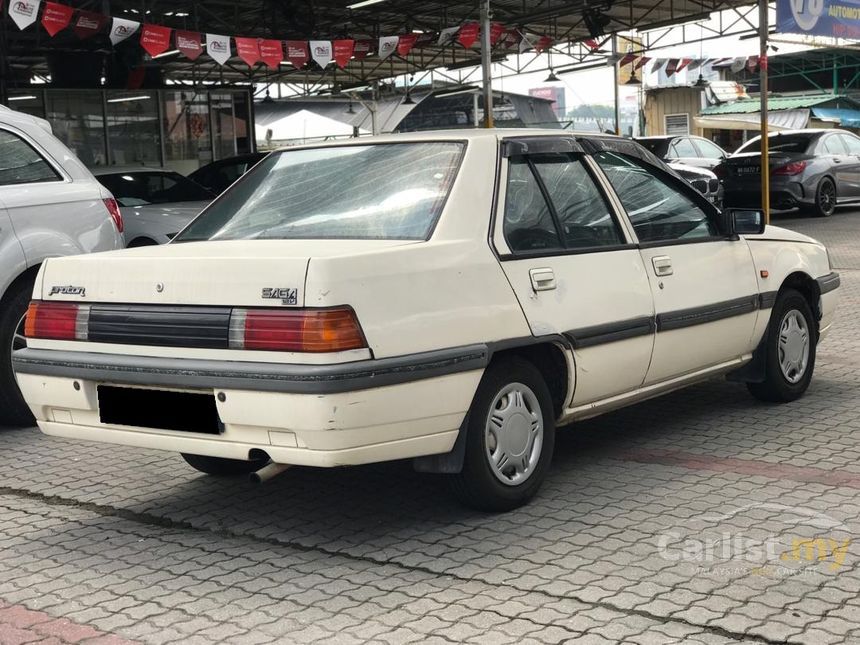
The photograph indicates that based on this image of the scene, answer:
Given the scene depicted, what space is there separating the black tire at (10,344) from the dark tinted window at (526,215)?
3235 mm

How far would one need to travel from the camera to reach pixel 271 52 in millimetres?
17141

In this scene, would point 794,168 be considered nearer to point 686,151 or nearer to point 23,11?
point 686,151

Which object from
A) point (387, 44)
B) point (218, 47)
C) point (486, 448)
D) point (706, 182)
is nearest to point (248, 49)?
point (218, 47)

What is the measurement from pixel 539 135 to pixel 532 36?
23.6 meters

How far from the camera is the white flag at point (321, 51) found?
17984mm

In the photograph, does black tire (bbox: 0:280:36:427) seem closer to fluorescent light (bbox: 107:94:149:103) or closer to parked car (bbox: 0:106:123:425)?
parked car (bbox: 0:106:123:425)

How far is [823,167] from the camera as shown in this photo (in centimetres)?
2067

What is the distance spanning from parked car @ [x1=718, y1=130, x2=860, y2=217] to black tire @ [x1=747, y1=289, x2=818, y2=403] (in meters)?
14.3

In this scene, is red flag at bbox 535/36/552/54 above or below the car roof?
above

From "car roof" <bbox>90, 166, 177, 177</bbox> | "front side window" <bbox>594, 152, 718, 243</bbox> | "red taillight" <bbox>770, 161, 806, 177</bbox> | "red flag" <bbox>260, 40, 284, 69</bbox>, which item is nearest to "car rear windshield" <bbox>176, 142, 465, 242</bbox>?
"front side window" <bbox>594, 152, 718, 243</bbox>

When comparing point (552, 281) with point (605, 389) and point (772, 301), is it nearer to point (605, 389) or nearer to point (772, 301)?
point (605, 389)

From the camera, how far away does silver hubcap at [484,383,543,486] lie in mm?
4340

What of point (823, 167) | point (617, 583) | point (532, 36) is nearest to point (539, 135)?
point (617, 583)

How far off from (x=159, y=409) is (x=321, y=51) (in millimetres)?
14790
